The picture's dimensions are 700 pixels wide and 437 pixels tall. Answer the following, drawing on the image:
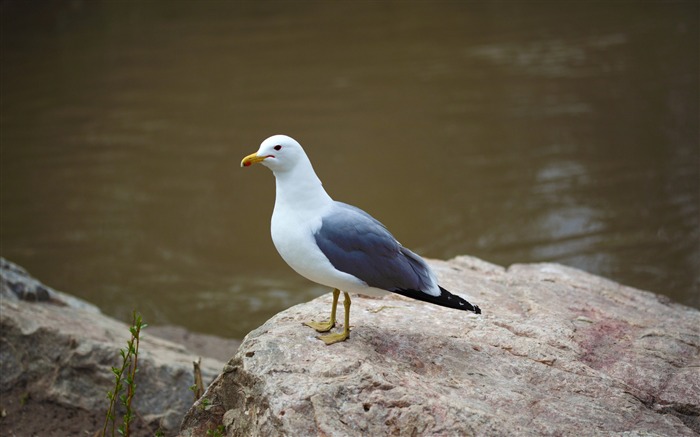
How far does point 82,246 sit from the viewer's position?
8609 millimetres

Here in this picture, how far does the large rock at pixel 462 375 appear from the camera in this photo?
2.95 meters

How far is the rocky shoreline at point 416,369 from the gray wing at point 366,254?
256mm

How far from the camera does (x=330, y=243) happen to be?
10.9 feet

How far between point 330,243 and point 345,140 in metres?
7.37

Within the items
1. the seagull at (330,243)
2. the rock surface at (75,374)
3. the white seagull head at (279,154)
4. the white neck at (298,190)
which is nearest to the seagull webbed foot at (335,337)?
the seagull at (330,243)

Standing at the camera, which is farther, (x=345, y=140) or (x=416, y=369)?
(x=345, y=140)

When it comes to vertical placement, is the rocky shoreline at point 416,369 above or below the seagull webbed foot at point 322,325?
below

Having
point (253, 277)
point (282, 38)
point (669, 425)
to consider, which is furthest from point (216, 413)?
point (282, 38)

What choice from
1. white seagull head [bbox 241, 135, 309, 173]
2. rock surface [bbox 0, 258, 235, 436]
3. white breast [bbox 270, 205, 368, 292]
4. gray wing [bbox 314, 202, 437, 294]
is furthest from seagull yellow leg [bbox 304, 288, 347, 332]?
rock surface [bbox 0, 258, 235, 436]

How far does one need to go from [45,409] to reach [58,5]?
14.3m

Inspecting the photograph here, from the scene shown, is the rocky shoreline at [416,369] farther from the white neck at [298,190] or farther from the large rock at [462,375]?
the white neck at [298,190]

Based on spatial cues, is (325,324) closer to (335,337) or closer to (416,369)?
(335,337)

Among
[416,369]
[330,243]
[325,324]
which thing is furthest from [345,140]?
[416,369]

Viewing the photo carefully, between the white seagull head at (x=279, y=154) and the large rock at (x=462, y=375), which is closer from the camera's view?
the large rock at (x=462, y=375)
